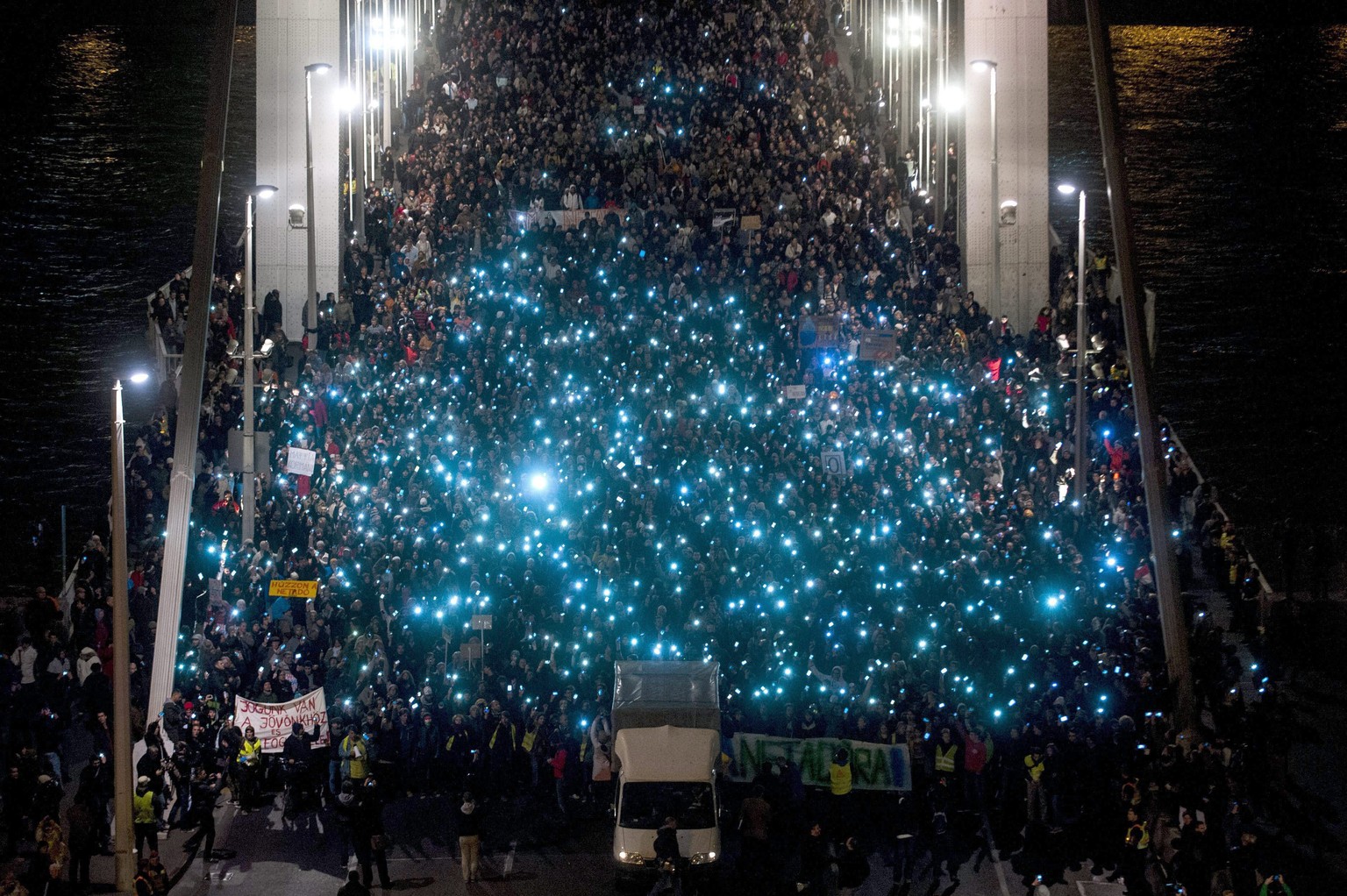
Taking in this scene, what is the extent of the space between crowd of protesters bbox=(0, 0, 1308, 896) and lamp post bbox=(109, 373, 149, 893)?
23.4 inches

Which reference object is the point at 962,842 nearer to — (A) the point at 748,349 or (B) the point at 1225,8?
(A) the point at 748,349

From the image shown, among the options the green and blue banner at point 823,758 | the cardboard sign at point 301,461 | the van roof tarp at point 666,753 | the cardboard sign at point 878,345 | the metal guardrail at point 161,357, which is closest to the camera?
the van roof tarp at point 666,753

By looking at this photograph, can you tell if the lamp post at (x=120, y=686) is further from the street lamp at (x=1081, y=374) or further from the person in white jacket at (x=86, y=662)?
the street lamp at (x=1081, y=374)

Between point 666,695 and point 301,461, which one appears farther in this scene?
point 301,461

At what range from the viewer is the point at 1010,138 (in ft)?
128

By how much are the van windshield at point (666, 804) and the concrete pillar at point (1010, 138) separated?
1985cm

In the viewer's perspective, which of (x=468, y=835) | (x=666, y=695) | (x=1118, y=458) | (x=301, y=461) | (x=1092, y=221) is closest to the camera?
(x=468, y=835)

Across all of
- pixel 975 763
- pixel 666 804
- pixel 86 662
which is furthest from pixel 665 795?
pixel 86 662

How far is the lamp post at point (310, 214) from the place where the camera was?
119 ft

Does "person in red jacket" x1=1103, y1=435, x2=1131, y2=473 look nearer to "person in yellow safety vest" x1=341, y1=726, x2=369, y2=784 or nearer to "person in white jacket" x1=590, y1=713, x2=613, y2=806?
"person in white jacket" x1=590, y1=713, x2=613, y2=806

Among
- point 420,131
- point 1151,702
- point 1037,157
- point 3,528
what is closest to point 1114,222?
point 1151,702

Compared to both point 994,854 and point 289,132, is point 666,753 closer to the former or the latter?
point 994,854

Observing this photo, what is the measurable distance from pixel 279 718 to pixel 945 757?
366 inches

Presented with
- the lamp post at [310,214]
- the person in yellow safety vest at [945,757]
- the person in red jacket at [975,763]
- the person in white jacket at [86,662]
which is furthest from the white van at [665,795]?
the lamp post at [310,214]
